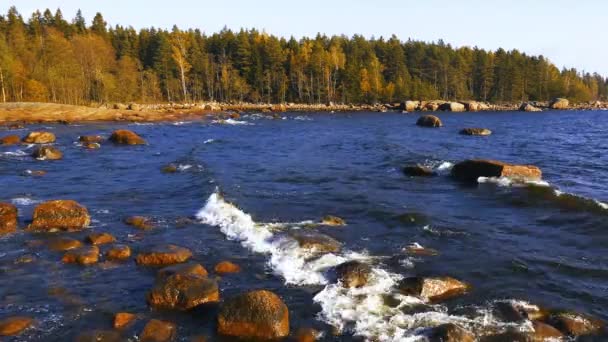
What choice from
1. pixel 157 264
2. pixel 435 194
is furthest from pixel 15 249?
pixel 435 194

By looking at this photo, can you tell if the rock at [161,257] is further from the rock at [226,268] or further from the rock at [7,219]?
the rock at [7,219]

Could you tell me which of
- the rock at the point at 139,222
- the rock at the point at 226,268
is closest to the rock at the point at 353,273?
the rock at the point at 226,268

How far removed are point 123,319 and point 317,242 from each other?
7002mm

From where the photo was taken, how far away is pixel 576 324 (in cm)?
1103

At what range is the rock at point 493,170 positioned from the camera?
26484 mm

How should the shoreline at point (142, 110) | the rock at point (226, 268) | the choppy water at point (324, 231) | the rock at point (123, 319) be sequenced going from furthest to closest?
the shoreline at point (142, 110) < the rock at point (226, 268) < the choppy water at point (324, 231) < the rock at point (123, 319)

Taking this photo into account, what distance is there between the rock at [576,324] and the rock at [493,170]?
16087mm

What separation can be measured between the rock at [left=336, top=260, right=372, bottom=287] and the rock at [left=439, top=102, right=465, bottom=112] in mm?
109455

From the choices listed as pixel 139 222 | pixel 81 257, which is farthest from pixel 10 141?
pixel 81 257

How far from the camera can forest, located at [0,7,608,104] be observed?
97.6 m

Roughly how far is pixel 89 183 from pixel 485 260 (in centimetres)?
2184

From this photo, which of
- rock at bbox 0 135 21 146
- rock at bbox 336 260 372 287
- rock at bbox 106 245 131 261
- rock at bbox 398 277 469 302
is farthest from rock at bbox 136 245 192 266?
rock at bbox 0 135 21 146

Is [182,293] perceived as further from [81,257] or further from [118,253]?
[81,257]

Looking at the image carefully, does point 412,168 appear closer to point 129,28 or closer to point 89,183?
point 89,183
